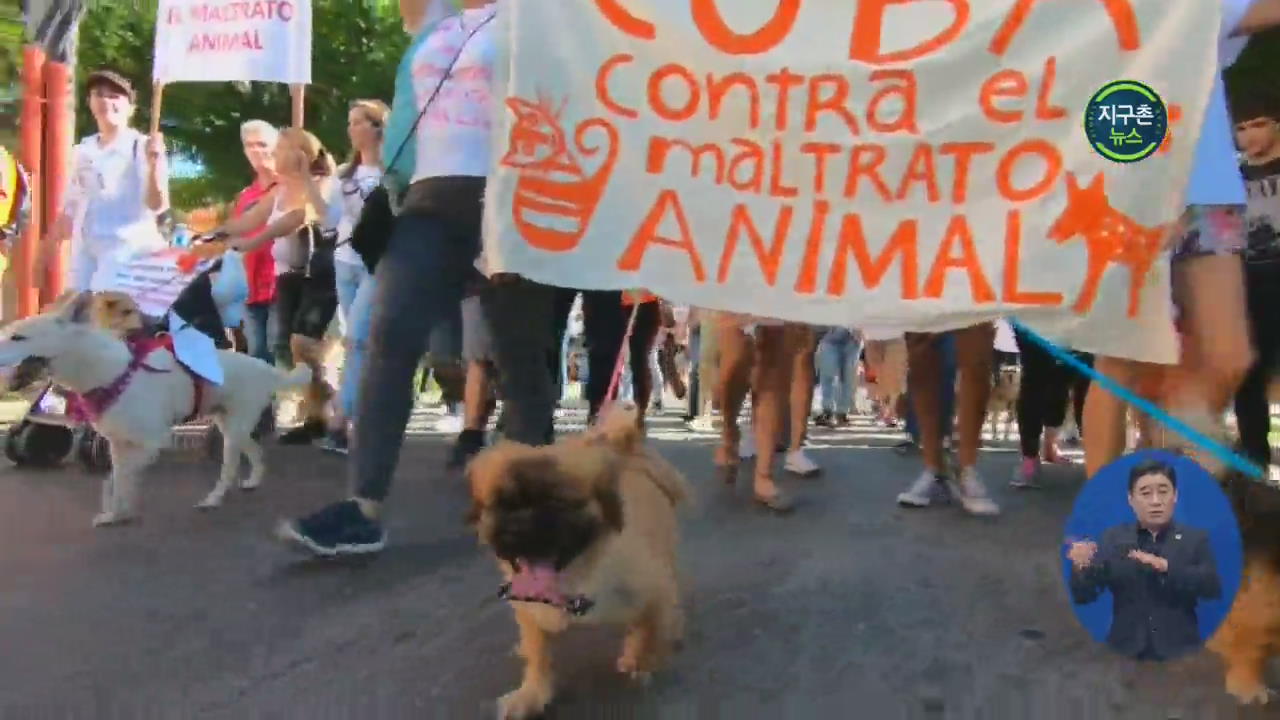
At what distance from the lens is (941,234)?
287 centimetres

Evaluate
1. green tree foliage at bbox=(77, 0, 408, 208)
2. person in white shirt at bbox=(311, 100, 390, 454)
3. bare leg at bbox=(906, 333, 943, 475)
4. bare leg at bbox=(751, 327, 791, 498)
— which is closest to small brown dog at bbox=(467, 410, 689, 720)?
bare leg at bbox=(751, 327, 791, 498)

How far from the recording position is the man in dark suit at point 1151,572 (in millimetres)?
2484

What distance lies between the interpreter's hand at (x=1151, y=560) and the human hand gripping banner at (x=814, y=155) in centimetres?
49

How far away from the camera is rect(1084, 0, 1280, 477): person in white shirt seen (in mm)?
2764

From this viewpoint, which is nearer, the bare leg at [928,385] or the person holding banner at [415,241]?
the person holding banner at [415,241]

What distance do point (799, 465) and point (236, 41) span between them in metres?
4.59

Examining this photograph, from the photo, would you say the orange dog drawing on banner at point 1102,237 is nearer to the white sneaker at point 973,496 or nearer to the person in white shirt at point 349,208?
the white sneaker at point 973,496

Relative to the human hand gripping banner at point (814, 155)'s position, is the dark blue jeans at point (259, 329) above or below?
below

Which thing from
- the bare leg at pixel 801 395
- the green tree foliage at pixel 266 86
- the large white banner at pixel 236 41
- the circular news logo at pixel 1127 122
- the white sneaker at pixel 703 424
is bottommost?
the white sneaker at pixel 703 424

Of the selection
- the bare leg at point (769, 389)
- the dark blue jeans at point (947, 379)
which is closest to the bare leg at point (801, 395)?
the dark blue jeans at point (947, 379)

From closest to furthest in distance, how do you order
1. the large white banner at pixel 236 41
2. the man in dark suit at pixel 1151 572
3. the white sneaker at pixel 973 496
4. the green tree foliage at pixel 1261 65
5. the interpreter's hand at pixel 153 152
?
1. the man in dark suit at pixel 1151 572
2. the white sneaker at pixel 973 496
3. the interpreter's hand at pixel 153 152
4. the large white banner at pixel 236 41
5. the green tree foliage at pixel 1261 65

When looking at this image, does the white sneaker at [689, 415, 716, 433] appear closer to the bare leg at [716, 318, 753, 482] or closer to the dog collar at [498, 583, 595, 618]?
the bare leg at [716, 318, 753, 482]

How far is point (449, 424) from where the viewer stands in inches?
357

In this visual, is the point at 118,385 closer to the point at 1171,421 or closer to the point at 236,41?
the point at 1171,421
